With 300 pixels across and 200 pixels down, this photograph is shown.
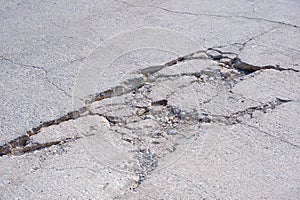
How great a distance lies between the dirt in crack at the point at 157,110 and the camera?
8.90 ft

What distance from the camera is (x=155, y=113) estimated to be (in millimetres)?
3004

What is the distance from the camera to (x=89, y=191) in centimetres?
236

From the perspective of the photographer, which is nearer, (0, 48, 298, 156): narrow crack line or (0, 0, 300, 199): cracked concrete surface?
(0, 0, 300, 199): cracked concrete surface

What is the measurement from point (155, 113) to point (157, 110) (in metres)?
0.04

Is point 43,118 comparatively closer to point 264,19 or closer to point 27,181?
point 27,181

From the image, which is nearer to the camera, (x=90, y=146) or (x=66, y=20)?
(x=90, y=146)

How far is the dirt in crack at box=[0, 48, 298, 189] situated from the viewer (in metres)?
2.71

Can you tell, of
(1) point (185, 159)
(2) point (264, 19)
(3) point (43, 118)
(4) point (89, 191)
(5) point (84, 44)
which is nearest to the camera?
(4) point (89, 191)

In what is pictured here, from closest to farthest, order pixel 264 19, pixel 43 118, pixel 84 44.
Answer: pixel 43 118, pixel 84 44, pixel 264 19

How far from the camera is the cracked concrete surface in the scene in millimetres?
2422

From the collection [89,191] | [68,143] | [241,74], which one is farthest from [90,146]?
[241,74]

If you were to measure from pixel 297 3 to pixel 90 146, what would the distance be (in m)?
3.18

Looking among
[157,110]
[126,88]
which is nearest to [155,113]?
[157,110]

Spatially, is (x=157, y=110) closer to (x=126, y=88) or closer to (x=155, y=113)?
(x=155, y=113)
